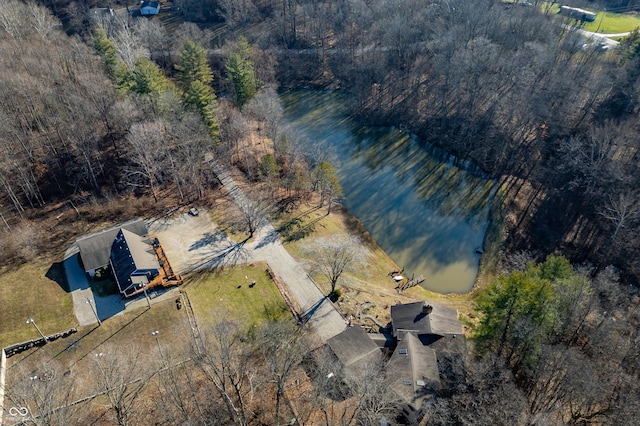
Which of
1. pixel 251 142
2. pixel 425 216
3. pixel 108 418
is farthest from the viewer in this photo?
pixel 251 142

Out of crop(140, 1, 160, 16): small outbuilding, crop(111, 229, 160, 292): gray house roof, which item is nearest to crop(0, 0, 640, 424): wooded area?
crop(111, 229, 160, 292): gray house roof

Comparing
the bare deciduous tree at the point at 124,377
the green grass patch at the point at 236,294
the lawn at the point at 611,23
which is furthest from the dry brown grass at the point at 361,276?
the lawn at the point at 611,23

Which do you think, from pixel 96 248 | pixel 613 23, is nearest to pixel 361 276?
pixel 96 248

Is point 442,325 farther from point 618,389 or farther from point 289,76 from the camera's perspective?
point 289,76

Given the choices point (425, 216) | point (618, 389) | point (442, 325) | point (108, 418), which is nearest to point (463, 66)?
point (425, 216)

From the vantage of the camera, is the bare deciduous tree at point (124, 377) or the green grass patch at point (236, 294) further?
the green grass patch at point (236, 294)

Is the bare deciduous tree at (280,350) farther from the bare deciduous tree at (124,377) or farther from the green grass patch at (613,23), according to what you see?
the green grass patch at (613,23)
